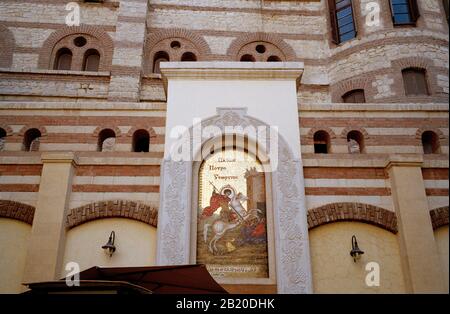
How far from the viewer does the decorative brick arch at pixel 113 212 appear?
350 inches

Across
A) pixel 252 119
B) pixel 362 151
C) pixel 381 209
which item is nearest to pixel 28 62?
pixel 252 119

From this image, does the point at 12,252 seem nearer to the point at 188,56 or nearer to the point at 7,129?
the point at 7,129

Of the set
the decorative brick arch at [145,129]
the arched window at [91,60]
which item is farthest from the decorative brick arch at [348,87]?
the arched window at [91,60]

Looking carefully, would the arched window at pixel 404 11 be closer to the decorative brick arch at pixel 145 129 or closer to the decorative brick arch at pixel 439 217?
the decorative brick arch at pixel 439 217

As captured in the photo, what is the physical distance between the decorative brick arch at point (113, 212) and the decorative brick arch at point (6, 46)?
27.2 feet

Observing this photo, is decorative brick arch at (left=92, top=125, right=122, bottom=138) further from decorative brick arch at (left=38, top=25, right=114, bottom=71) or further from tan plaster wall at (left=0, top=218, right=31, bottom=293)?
decorative brick arch at (left=38, top=25, right=114, bottom=71)

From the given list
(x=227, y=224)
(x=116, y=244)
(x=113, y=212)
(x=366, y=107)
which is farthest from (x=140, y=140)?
(x=366, y=107)

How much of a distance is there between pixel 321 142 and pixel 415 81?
559 centimetres

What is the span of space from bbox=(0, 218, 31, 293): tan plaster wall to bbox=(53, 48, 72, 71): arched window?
7758 mm

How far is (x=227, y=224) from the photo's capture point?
28.7ft

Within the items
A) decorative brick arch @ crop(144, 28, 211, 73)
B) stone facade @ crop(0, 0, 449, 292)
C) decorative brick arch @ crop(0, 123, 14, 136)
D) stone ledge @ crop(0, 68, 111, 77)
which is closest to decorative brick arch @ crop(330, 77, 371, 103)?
stone facade @ crop(0, 0, 449, 292)

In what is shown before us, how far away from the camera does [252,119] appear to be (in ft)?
31.7

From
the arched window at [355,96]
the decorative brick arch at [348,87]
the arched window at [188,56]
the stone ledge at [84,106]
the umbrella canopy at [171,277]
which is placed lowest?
the umbrella canopy at [171,277]

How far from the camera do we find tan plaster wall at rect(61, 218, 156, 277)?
8633mm
